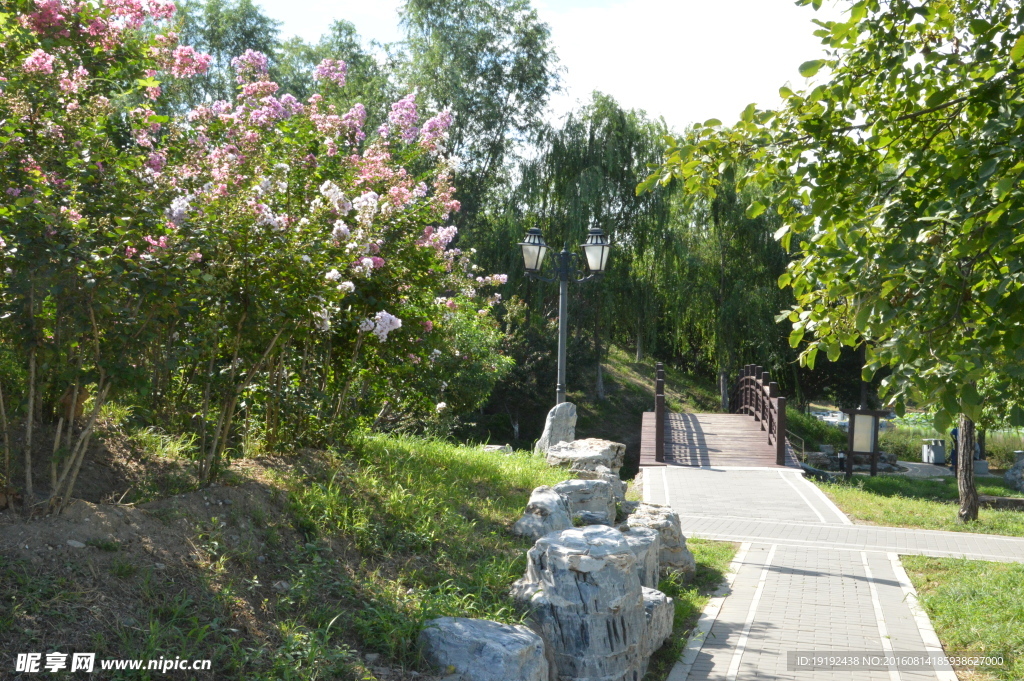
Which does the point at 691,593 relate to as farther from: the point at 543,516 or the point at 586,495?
the point at 543,516

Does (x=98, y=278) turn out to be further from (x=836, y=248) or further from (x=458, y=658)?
(x=836, y=248)

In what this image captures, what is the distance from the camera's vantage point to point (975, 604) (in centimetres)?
669

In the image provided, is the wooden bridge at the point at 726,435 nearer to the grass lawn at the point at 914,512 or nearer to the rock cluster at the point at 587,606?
the grass lawn at the point at 914,512

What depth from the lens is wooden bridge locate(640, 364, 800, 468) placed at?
16.9 meters

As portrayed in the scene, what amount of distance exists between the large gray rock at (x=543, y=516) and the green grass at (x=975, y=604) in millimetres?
3009

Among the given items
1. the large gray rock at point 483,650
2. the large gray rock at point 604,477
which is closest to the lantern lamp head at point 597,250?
the large gray rock at point 604,477

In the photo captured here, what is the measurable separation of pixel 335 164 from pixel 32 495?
3796mm

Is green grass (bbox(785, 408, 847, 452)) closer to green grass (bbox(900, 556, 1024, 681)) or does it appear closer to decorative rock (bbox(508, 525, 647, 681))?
green grass (bbox(900, 556, 1024, 681))

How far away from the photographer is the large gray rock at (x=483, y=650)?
13.3 ft

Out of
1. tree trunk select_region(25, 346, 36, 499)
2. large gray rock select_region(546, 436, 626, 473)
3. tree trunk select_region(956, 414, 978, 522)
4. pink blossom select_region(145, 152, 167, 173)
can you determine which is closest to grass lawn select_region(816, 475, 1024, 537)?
tree trunk select_region(956, 414, 978, 522)

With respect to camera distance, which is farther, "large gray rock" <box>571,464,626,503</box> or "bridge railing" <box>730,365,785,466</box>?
"bridge railing" <box>730,365,785,466</box>

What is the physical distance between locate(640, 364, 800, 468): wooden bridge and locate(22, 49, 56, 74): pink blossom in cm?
1394

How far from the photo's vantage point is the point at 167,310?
445 centimetres

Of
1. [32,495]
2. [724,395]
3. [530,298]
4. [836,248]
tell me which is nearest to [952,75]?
[836,248]
